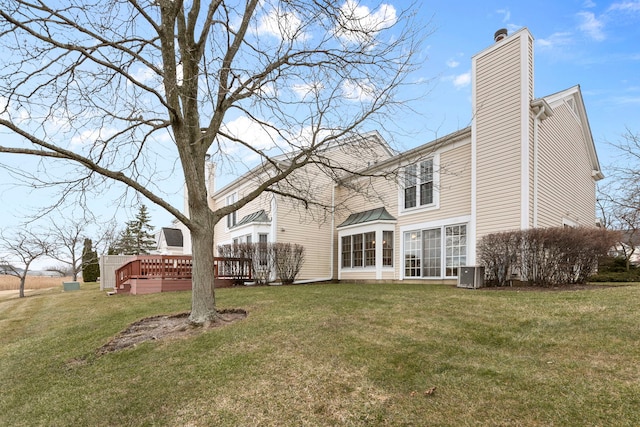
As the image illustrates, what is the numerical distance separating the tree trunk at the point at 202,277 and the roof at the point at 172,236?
26.9 meters

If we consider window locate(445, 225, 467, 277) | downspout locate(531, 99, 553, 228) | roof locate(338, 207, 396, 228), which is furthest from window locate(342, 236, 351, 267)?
downspout locate(531, 99, 553, 228)

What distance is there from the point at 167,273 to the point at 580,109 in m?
17.0

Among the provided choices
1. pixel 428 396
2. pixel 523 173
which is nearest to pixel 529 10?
pixel 523 173

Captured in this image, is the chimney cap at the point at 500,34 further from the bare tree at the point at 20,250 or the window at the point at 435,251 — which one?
the bare tree at the point at 20,250

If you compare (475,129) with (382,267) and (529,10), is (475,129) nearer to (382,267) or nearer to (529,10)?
(529,10)

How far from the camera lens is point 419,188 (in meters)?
13.2

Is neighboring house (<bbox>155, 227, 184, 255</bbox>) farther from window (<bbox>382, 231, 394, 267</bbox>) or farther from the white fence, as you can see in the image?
window (<bbox>382, 231, 394, 267</bbox>)

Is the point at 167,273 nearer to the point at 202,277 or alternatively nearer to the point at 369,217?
the point at 202,277

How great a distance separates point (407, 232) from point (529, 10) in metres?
8.06

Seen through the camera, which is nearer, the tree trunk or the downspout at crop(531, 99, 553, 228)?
the tree trunk

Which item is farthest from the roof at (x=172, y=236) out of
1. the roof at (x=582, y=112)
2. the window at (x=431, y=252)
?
the roof at (x=582, y=112)

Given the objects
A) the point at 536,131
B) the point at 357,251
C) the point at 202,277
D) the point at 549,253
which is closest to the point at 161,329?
the point at 202,277

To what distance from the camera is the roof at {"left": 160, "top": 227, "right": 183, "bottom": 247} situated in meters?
30.8

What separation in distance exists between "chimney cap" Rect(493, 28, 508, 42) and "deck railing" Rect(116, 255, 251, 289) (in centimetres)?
1194
